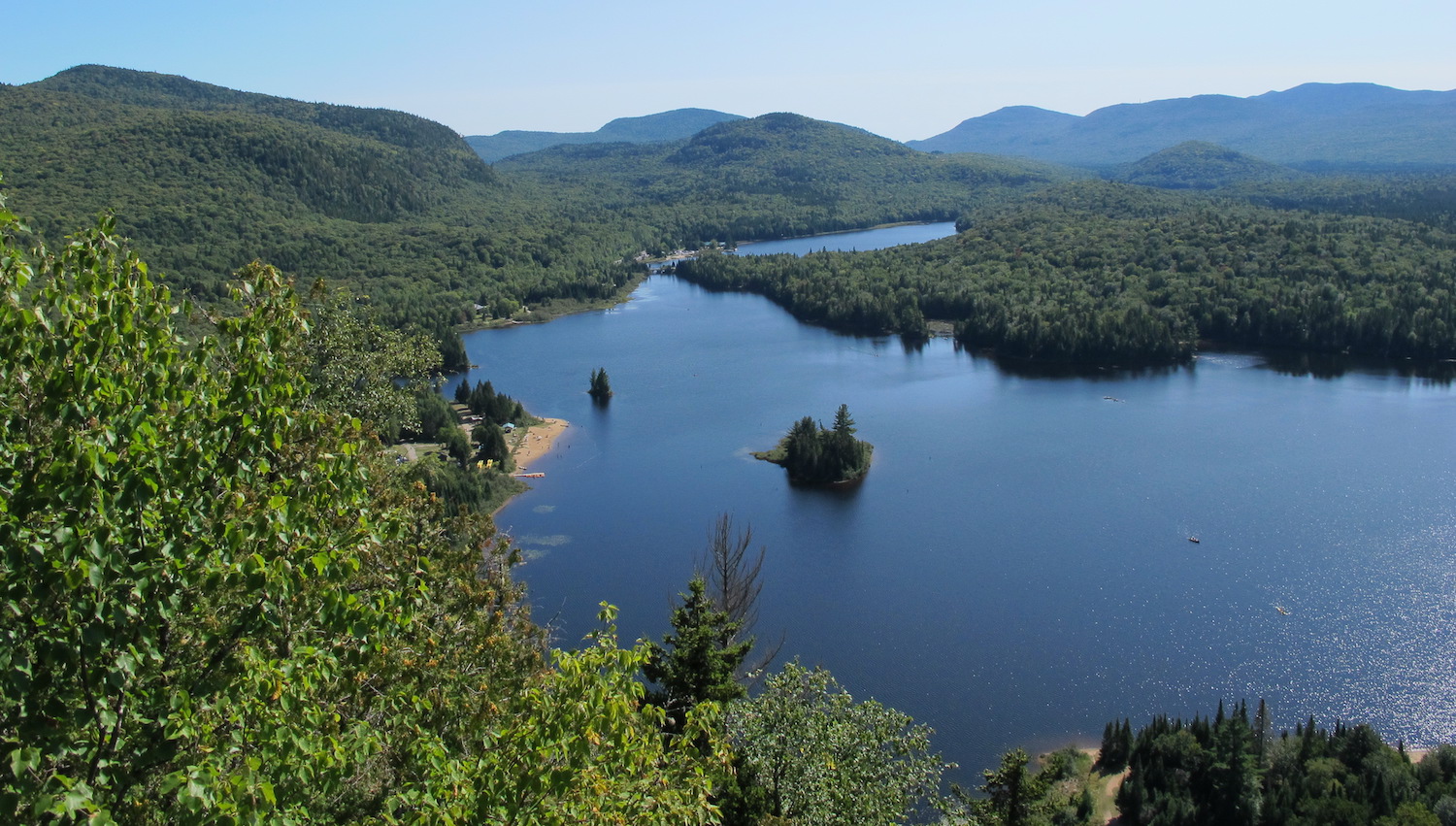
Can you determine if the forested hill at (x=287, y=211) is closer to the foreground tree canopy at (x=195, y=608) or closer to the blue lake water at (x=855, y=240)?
the blue lake water at (x=855, y=240)

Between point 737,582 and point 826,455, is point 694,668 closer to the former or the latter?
point 737,582

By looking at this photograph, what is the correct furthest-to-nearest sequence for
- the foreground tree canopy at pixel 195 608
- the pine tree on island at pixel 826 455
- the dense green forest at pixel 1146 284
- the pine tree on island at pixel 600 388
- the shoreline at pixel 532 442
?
the dense green forest at pixel 1146 284 → the pine tree on island at pixel 600 388 → the shoreline at pixel 532 442 → the pine tree on island at pixel 826 455 → the foreground tree canopy at pixel 195 608

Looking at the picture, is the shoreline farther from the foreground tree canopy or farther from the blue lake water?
the blue lake water

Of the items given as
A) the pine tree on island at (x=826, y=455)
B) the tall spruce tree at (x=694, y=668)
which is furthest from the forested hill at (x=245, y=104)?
the tall spruce tree at (x=694, y=668)

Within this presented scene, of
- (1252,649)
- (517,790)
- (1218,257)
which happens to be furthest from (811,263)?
(517,790)

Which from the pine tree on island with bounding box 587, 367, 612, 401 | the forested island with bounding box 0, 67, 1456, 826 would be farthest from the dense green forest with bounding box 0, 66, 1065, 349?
the forested island with bounding box 0, 67, 1456, 826

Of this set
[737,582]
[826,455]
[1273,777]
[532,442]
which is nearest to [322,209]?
[532,442]
